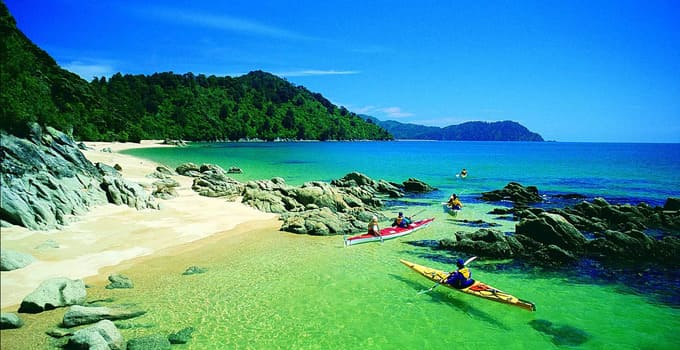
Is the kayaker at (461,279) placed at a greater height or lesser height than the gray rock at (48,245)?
lesser

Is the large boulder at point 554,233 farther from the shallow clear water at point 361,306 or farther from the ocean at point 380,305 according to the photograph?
the shallow clear water at point 361,306

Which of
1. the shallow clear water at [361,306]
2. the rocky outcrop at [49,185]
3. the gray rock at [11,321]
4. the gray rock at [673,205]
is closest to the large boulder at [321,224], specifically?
the shallow clear water at [361,306]

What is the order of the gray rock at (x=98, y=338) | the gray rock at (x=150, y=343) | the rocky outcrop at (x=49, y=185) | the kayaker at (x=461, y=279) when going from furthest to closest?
1. the kayaker at (x=461, y=279)
2. the rocky outcrop at (x=49, y=185)
3. the gray rock at (x=150, y=343)
4. the gray rock at (x=98, y=338)

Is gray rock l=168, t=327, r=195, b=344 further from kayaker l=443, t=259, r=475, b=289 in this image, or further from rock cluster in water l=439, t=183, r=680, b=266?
rock cluster in water l=439, t=183, r=680, b=266

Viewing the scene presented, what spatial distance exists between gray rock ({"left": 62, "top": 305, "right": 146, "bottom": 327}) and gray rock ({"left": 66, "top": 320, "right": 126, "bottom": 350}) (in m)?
1.03

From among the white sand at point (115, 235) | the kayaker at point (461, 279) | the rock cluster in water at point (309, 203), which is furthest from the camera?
the rock cluster in water at point (309, 203)

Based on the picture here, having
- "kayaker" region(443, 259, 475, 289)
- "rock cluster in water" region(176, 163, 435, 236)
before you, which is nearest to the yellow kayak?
"kayaker" region(443, 259, 475, 289)

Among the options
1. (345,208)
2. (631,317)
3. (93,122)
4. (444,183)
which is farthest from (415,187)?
(93,122)

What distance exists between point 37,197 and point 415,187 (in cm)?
4291

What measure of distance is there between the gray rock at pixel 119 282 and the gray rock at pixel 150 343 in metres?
4.69

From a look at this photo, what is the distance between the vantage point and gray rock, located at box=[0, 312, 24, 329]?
454 inches

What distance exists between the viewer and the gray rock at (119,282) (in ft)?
52.4

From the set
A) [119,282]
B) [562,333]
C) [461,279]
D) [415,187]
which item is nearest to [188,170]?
[415,187]

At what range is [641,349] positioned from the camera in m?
13.5
